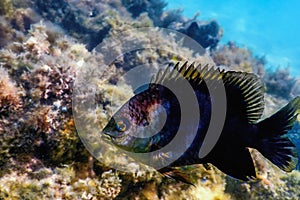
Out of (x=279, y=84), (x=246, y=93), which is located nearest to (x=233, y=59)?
(x=279, y=84)

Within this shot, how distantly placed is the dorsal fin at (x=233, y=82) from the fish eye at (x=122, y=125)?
28 centimetres

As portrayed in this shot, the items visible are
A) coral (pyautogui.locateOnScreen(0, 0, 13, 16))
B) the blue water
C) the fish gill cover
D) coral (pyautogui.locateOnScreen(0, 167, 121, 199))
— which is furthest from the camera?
the blue water

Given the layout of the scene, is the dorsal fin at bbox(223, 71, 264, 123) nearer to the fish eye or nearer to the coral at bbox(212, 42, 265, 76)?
the fish eye

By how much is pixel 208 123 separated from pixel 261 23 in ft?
138

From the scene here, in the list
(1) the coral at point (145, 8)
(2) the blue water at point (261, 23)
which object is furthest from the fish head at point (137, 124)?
(2) the blue water at point (261, 23)

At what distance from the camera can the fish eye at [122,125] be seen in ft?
4.48

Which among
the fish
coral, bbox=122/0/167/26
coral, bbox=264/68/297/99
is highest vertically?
coral, bbox=122/0/167/26

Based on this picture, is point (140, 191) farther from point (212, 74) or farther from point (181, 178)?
point (212, 74)

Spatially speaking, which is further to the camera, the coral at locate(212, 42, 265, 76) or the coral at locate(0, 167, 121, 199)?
the coral at locate(212, 42, 265, 76)

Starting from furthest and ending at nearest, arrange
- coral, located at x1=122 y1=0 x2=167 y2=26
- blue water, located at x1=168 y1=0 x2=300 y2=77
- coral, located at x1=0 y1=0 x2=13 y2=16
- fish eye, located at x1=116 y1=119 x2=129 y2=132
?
blue water, located at x1=168 y1=0 x2=300 y2=77 → coral, located at x1=122 y1=0 x2=167 y2=26 → coral, located at x1=0 y1=0 x2=13 y2=16 → fish eye, located at x1=116 y1=119 x2=129 y2=132

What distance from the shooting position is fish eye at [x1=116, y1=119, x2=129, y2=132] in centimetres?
137

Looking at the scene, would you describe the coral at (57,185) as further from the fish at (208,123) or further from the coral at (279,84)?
the coral at (279,84)

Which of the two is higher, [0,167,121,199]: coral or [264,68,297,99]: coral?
[264,68,297,99]: coral

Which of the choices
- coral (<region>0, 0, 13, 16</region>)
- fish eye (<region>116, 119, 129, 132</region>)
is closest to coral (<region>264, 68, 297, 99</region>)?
coral (<region>0, 0, 13, 16</region>)
